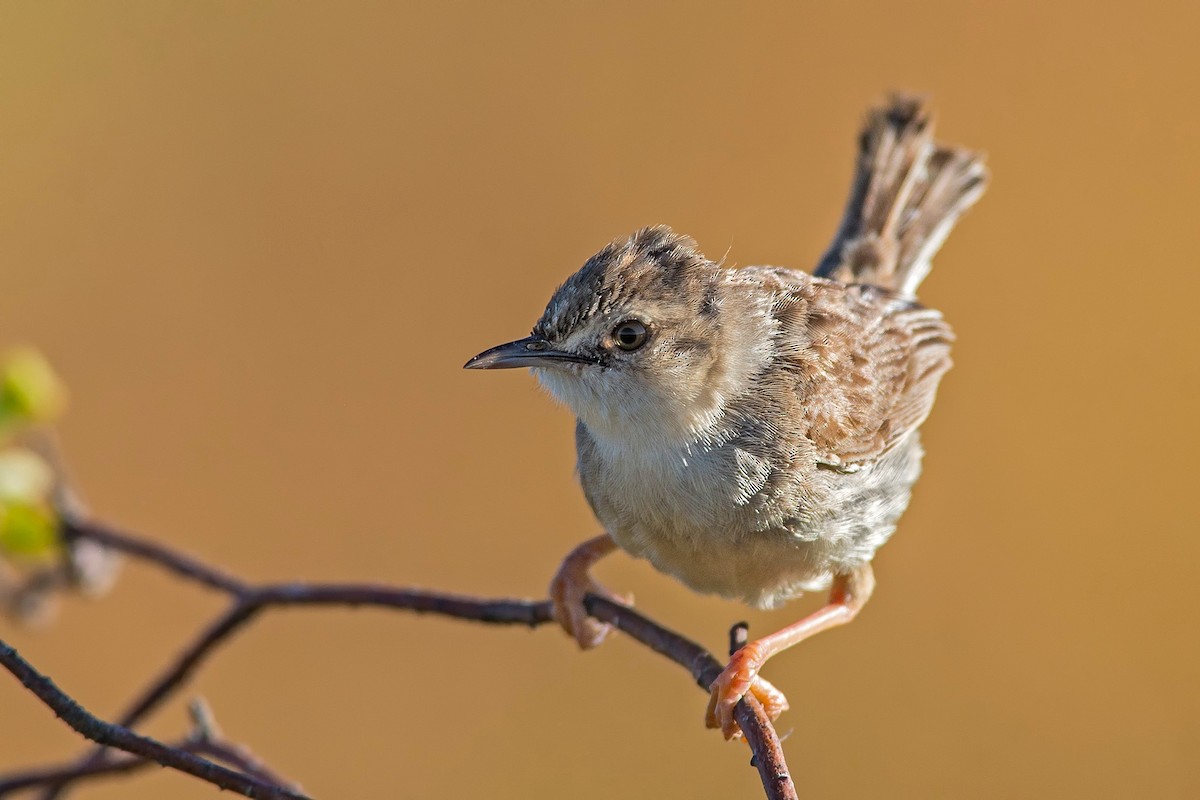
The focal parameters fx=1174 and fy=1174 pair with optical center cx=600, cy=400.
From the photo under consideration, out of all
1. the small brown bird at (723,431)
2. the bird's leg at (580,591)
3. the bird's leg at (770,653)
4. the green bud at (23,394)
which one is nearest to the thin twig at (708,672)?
the bird's leg at (770,653)

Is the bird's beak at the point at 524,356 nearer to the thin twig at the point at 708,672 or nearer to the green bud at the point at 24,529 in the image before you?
the thin twig at the point at 708,672

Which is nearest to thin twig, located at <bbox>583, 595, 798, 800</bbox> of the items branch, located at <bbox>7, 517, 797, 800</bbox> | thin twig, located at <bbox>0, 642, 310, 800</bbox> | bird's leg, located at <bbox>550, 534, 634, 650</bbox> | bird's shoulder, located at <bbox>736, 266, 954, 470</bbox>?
branch, located at <bbox>7, 517, 797, 800</bbox>

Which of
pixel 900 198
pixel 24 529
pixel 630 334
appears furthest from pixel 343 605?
pixel 900 198

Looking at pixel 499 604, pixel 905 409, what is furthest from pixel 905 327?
pixel 499 604

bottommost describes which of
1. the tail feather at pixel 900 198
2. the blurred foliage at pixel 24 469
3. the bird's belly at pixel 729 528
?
the bird's belly at pixel 729 528

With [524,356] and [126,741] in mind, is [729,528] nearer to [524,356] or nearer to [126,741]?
[524,356]

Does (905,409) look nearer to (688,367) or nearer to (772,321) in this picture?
(772,321)
